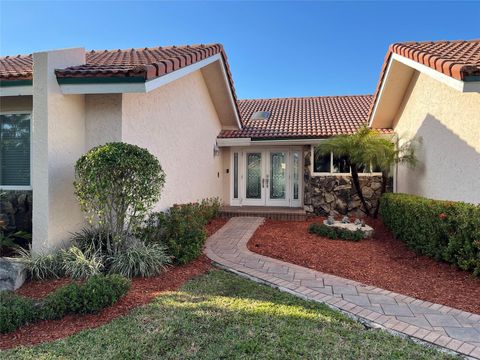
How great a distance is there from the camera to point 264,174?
16.0 m

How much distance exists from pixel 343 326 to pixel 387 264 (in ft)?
13.7

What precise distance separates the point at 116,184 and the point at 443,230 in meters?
7.84

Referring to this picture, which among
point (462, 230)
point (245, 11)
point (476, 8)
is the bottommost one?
point (462, 230)

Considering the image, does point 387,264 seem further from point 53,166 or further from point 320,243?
point 53,166

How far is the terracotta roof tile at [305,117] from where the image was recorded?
14.6m

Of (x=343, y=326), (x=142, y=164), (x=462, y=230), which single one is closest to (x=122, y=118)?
(x=142, y=164)

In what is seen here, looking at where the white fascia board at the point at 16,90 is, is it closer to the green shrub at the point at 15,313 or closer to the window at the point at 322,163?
the green shrub at the point at 15,313

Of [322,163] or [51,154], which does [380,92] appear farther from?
[51,154]

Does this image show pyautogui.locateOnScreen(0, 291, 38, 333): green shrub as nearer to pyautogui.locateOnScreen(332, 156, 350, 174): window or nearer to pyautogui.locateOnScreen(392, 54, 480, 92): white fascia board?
pyautogui.locateOnScreen(392, 54, 480, 92): white fascia board

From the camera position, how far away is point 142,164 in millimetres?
6543

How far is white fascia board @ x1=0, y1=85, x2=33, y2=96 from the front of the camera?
7008 mm

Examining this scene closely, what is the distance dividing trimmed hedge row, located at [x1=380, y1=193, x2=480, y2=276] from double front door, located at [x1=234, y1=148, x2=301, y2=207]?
6.35 metres

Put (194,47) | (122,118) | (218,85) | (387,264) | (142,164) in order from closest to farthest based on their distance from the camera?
(142,164) → (122,118) → (387,264) → (194,47) → (218,85)

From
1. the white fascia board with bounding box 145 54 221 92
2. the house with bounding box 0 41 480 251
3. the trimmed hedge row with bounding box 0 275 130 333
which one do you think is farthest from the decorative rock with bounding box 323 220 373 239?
the trimmed hedge row with bounding box 0 275 130 333
